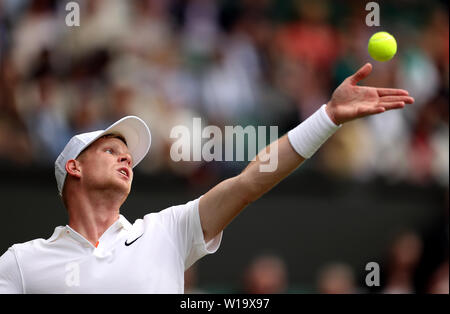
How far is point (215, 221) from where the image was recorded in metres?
4.70

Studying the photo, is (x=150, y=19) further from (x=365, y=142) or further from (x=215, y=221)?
(x=215, y=221)

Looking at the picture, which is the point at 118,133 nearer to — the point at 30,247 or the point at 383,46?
the point at 30,247

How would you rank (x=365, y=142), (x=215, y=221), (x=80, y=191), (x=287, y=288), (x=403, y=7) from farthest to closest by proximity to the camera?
(x=403, y=7) → (x=365, y=142) → (x=287, y=288) → (x=80, y=191) → (x=215, y=221)

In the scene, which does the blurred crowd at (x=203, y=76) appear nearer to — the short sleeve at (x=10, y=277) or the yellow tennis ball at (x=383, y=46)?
the yellow tennis ball at (x=383, y=46)

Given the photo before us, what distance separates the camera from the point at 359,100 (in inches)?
184

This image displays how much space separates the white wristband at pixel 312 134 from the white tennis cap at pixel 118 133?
100cm

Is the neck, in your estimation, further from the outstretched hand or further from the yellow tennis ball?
the yellow tennis ball

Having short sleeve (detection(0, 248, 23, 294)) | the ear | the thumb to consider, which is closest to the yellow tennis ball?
the thumb

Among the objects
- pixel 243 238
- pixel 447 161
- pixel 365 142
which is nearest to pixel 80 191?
pixel 243 238

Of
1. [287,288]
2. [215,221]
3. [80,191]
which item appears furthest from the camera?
[287,288]

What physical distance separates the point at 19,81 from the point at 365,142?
12.5 feet

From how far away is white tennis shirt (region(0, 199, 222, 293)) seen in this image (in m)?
4.48

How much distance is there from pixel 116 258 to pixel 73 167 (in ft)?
2.45

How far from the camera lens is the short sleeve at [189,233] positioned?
472 cm
